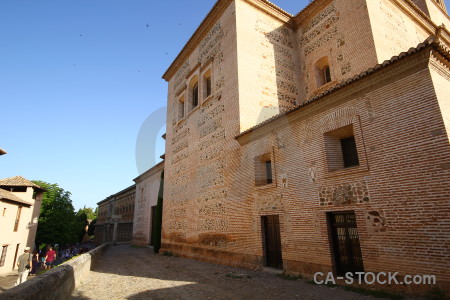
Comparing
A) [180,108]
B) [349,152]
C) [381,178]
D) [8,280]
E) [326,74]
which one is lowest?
[8,280]

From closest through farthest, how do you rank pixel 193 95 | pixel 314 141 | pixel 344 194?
pixel 344 194 → pixel 314 141 → pixel 193 95

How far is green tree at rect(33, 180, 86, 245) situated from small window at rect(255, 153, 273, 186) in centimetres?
2823

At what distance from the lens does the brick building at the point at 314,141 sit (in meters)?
5.16

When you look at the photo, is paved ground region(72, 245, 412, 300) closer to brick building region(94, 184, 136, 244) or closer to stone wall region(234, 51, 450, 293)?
stone wall region(234, 51, 450, 293)

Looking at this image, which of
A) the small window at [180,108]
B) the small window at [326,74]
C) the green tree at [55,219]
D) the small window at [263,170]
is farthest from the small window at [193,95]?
the green tree at [55,219]

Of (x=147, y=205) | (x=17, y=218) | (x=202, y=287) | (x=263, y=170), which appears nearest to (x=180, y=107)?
(x=263, y=170)

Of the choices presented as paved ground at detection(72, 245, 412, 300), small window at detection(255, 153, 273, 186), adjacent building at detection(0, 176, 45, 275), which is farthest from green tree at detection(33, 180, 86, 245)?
small window at detection(255, 153, 273, 186)

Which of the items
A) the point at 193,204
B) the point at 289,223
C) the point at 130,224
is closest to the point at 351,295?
the point at 289,223

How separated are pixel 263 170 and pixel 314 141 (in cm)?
253

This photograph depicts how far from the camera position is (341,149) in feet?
23.1

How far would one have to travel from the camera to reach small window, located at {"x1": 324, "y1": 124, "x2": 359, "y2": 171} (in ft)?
22.3

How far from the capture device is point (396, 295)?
15.8ft

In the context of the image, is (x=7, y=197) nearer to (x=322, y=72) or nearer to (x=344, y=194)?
(x=344, y=194)

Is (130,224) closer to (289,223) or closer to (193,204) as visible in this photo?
(193,204)
